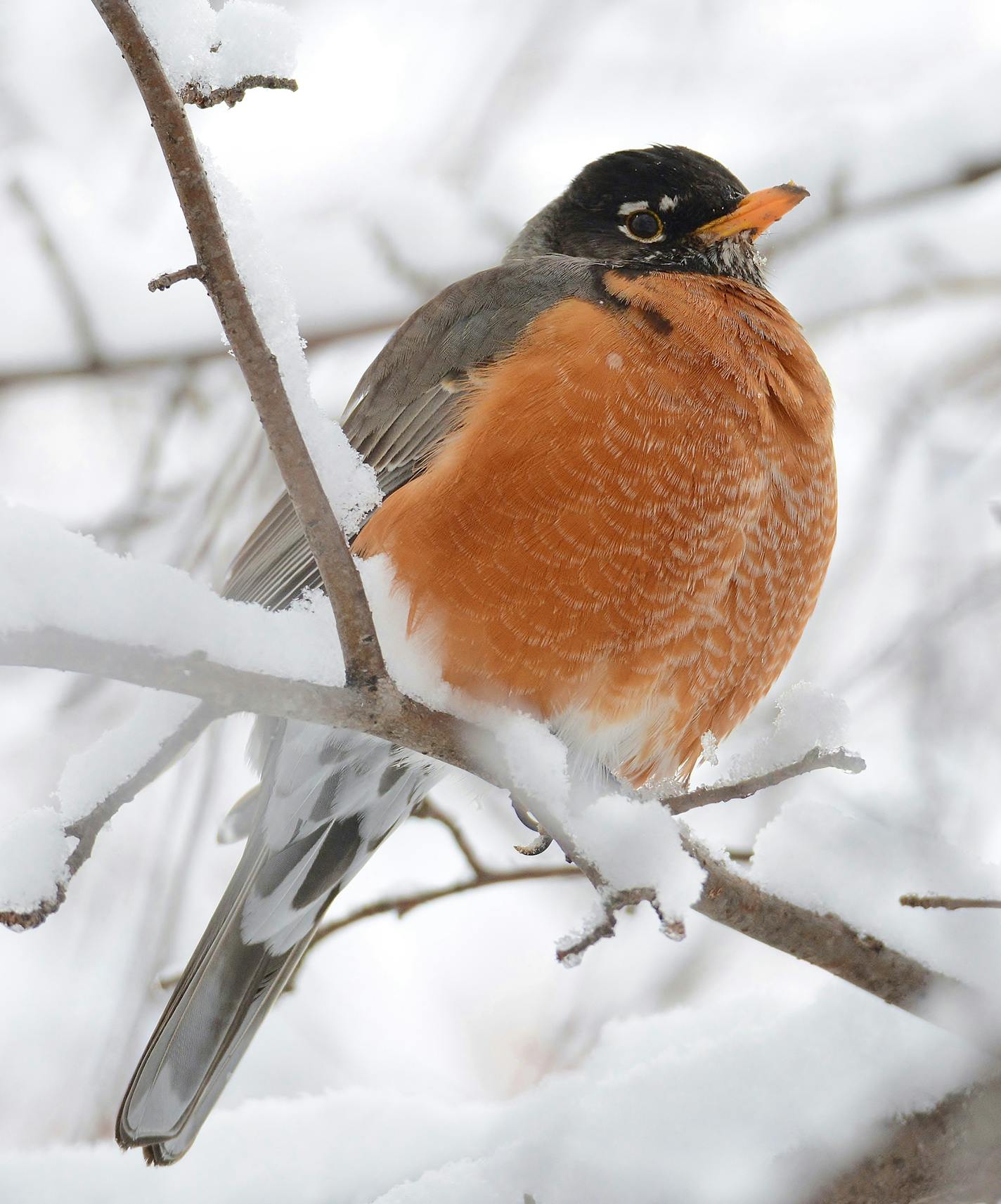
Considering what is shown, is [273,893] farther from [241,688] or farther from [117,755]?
[241,688]

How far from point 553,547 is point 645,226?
5.11ft

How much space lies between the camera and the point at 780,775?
216 centimetres

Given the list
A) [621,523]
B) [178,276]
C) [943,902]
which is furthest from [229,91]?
[943,902]

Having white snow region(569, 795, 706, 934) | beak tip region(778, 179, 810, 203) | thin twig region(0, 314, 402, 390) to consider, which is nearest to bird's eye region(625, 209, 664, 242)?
beak tip region(778, 179, 810, 203)

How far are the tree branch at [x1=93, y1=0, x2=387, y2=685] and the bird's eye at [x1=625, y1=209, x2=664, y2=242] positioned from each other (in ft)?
7.40

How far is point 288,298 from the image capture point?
5.32 feet

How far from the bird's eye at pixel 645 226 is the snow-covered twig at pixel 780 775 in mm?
2007

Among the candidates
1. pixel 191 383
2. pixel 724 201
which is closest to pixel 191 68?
pixel 724 201

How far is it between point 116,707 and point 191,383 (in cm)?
124

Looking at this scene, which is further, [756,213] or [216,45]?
[756,213]

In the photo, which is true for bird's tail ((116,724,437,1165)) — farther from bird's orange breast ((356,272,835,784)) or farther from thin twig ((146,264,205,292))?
thin twig ((146,264,205,292))

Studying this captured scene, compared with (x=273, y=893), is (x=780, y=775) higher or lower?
lower

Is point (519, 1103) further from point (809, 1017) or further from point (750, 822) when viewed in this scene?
point (750, 822)

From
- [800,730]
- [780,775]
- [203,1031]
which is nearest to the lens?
[780,775]
